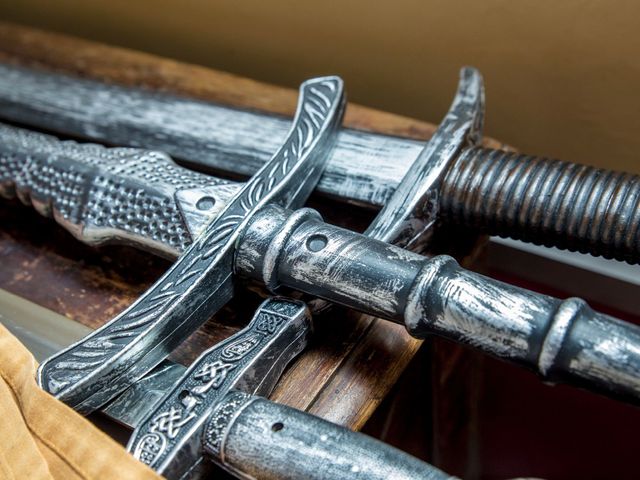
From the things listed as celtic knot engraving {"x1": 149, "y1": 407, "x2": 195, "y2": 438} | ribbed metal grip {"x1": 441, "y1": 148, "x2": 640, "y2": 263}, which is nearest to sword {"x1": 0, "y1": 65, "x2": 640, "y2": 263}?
ribbed metal grip {"x1": 441, "y1": 148, "x2": 640, "y2": 263}

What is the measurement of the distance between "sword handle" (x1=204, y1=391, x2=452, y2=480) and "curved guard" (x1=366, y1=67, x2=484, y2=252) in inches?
9.5

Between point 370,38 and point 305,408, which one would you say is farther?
point 370,38

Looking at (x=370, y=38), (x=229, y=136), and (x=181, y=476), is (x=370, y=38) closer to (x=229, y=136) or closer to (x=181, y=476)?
(x=229, y=136)

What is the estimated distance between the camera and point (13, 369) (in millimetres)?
814

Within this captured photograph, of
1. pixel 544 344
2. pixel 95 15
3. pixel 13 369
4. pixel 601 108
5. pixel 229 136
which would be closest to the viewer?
pixel 544 344

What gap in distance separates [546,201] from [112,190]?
0.52 m

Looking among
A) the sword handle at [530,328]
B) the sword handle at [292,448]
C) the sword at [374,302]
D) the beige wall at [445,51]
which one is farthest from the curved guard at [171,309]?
the beige wall at [445,51]

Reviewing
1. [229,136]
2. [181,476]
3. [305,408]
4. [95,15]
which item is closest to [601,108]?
[229,136]

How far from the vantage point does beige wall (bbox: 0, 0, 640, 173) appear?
1154 mm

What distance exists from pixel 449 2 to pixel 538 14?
0.42ft

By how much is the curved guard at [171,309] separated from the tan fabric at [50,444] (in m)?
0.03

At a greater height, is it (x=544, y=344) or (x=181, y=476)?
(x=544, y=344)

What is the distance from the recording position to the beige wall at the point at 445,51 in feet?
3.79

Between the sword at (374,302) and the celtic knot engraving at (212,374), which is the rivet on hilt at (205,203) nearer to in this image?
the sword at (374,302)
